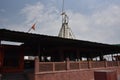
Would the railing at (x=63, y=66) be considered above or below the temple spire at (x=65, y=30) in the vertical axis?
below

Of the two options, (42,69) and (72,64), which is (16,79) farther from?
(72,64)

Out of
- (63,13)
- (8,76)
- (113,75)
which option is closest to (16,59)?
(8,76)

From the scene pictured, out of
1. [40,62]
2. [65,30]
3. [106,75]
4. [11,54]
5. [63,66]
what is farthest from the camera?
[65,30]

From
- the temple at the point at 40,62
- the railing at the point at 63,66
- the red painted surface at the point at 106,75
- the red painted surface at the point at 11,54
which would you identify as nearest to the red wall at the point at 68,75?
the temple at the point at 40,62

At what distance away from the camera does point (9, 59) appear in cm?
1588

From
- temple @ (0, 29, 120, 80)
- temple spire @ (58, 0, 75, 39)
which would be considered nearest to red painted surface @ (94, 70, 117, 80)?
temple @ (0, 29, 120, 80)

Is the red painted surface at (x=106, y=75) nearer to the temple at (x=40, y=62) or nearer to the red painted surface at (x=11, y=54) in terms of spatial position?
the temple at (x=40, y=62)

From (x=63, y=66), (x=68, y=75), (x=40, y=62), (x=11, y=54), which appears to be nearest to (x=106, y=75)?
(x=40, y=62)

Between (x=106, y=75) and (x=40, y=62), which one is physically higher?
(x=40, y=62)

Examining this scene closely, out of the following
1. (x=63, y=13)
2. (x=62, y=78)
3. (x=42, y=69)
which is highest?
(x=63, y=13)

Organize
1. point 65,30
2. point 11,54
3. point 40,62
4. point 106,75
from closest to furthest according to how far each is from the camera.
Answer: point 106,75 → point 40,62 → point 11,54 → point 65,30

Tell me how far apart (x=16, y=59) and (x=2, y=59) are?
1467mm

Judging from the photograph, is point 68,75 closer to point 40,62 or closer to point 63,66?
point 63,66

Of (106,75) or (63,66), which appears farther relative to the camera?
(63,66)
